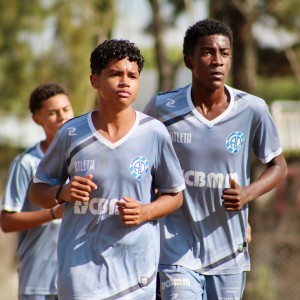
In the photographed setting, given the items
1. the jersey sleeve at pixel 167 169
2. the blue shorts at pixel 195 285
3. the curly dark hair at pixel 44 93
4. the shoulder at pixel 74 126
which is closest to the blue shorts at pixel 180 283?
the blue shorts at pixel 195 285

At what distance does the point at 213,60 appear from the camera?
21.1ft

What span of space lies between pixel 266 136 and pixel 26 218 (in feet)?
6.62

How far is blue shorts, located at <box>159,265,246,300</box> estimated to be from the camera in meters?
6.43

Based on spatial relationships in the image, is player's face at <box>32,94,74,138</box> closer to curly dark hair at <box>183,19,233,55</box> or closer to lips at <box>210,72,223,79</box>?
curly dark hair at <box>183,19,233,55</box>

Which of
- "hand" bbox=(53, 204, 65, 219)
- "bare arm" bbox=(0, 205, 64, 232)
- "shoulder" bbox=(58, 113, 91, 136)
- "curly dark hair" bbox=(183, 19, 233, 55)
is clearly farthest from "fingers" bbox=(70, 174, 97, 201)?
"bare arm" bbox=(0, 205, 64, 232)

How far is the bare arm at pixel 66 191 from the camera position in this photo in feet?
18.6

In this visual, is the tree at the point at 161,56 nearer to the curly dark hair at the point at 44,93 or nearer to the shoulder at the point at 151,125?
the curly dark hair at the point at 44,93

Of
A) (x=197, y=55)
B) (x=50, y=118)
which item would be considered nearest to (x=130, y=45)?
(x=197, y=55)

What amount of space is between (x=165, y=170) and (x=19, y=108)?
11.7m

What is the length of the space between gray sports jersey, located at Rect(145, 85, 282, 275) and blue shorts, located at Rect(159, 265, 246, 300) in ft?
0.14

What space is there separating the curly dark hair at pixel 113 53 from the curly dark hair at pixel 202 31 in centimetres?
72

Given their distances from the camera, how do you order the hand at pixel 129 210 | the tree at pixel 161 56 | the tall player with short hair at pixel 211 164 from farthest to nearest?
1. the tree at pixel 161 56
2. the tall player with short hair at pixel 211 164
3. the hand at pixel 129 210

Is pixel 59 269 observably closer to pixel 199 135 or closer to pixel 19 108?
pixel 199 135

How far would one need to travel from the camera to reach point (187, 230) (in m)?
6.57
